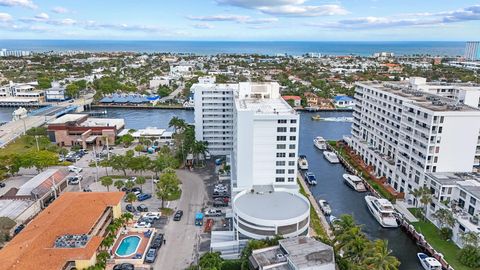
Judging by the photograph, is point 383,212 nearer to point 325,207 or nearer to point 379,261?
point 325,207

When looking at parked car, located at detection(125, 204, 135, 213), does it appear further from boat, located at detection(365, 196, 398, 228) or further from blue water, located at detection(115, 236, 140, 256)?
boat, located at detection(365, 196, 398, 228)

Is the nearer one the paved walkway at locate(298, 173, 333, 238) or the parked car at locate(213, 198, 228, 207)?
the paved walkway at locate(298, 173, 333, 238)

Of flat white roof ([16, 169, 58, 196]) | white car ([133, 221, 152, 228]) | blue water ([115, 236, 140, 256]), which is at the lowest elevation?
blue water ([115, 236, 140, 256])

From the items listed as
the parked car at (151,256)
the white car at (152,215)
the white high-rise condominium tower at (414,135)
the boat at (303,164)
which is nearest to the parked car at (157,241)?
the parked car at (151,256)

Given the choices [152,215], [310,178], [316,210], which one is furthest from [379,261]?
[310,178]

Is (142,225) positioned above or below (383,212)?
below

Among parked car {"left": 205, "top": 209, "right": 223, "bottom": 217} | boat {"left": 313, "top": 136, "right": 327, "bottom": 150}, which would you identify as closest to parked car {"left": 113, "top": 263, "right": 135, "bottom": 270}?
parked car {"left": 205, "top": 209, "right": 223, "bottom": 217}
